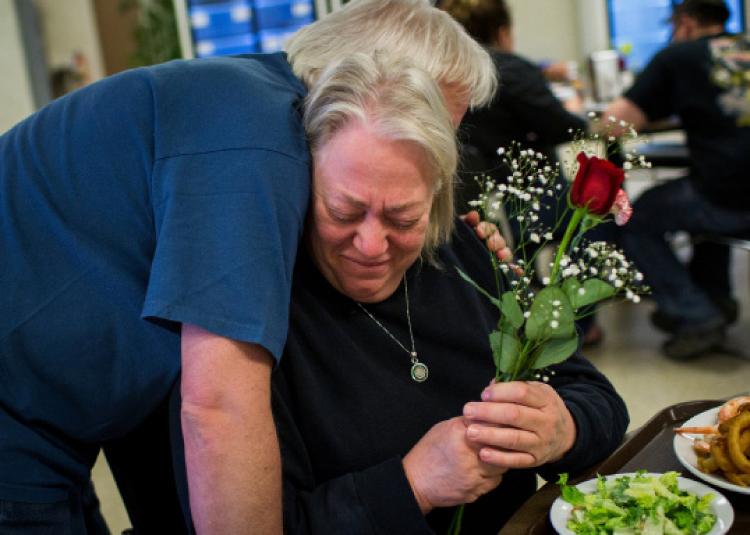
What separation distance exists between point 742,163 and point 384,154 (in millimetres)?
2855

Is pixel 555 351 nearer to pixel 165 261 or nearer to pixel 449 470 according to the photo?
pixel 449 470

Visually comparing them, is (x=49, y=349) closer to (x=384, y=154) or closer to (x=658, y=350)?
(x=384, y=154)

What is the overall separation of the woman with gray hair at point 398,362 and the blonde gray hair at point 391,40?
0.07m

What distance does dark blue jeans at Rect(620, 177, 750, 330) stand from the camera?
355 centimetres

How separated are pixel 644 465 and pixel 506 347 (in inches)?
14.4

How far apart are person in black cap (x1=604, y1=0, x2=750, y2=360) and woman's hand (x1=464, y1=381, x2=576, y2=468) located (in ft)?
A: 8.12

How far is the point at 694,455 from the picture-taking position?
1.14 meters

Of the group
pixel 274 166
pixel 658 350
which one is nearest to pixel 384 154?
pixel 274 166

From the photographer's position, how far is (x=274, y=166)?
95 cm

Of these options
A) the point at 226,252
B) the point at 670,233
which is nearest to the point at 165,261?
the point at 226,252

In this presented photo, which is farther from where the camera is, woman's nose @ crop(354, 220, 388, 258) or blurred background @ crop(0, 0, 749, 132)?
blurred background @ crop(0, 0, 749, 132)

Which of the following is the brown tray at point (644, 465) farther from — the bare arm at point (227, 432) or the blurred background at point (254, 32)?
the blurred background at point (254, 32)

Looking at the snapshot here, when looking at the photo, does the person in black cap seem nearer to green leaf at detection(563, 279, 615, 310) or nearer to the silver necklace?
the silver necklace

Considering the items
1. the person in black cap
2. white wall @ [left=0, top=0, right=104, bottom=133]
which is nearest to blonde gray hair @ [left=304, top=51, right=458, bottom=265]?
the person in black cap
